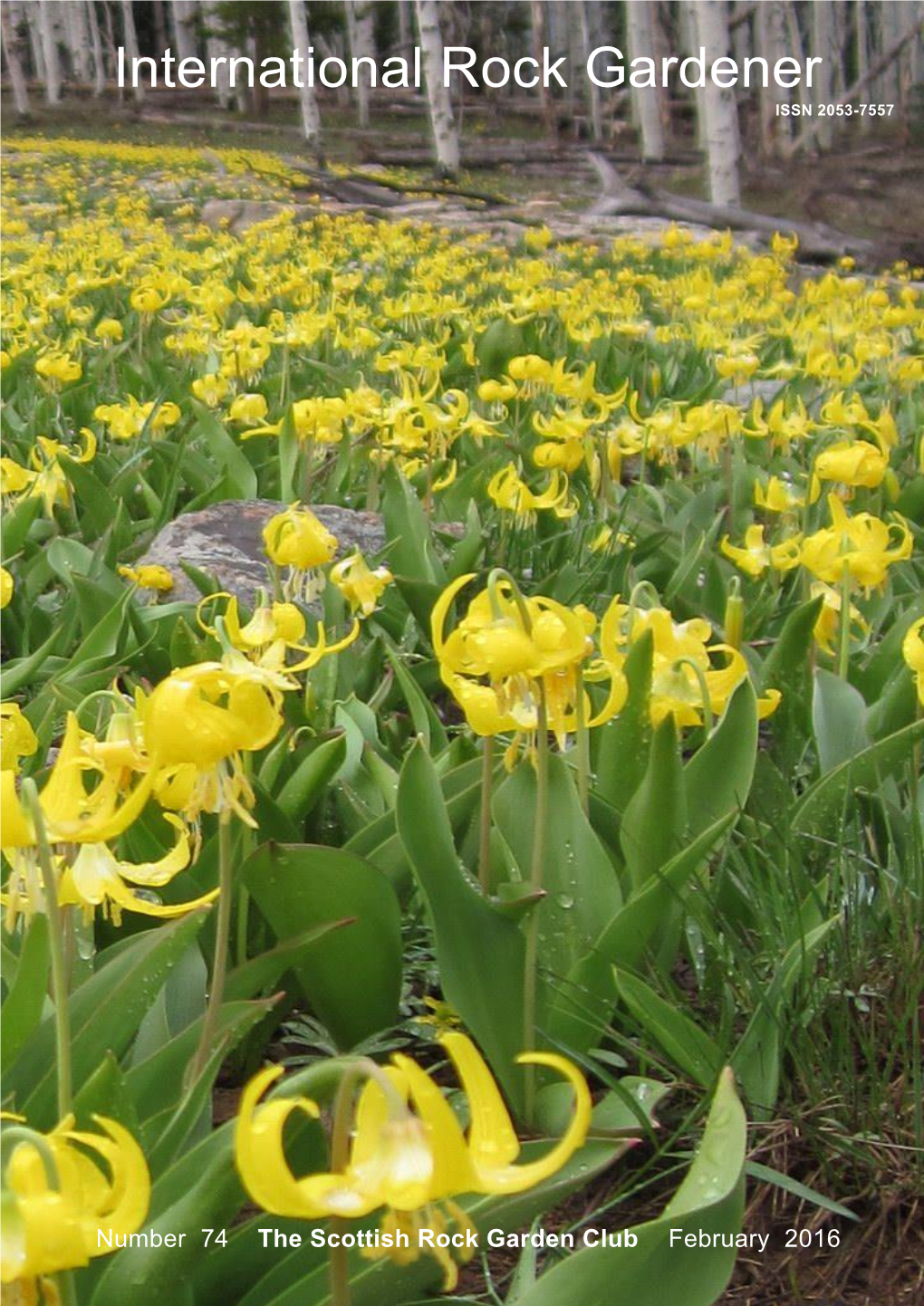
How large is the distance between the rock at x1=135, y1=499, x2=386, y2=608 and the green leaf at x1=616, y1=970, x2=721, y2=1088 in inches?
63.2

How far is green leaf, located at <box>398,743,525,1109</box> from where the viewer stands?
1414mm

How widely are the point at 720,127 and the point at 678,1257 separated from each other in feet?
47.5

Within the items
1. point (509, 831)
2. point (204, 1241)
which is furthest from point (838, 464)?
point (204, 1241)

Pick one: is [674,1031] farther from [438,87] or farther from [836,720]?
[438,87]

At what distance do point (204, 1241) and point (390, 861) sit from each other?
74cm

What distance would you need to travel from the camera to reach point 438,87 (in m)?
18.9

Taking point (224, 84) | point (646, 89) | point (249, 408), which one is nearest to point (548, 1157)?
point (249, 408)

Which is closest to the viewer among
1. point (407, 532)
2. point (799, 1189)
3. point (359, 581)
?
point (799, 1189)

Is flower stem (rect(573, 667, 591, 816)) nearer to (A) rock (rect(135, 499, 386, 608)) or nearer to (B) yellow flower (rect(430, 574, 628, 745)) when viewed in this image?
(B) yellow flower (rect(430, 574, 628, 745))

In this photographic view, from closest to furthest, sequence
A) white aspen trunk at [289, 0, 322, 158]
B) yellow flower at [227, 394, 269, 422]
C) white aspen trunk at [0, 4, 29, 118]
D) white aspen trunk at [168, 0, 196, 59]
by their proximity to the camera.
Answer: yellow flower at [227, 394, 269, 422] → white aspen trunk at [289, 0, 322, 158] → white aspen trunk at [0, 4, 29, 118] → white aspen trunk at [168, 0, 196, 59]

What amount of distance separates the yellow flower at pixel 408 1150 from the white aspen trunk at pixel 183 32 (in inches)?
→ 1430

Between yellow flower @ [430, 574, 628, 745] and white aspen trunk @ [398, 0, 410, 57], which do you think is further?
white aspen trunk @ [398, 0, 410, 57]

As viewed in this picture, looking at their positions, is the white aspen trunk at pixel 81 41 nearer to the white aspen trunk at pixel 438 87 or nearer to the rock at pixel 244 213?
the white aspen trunk at pixel 438 87

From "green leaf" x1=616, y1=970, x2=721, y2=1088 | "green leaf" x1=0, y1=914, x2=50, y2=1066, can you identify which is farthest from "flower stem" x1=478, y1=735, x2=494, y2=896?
"green leaf" x1=0, y1=914, x2=50, y2=1066
